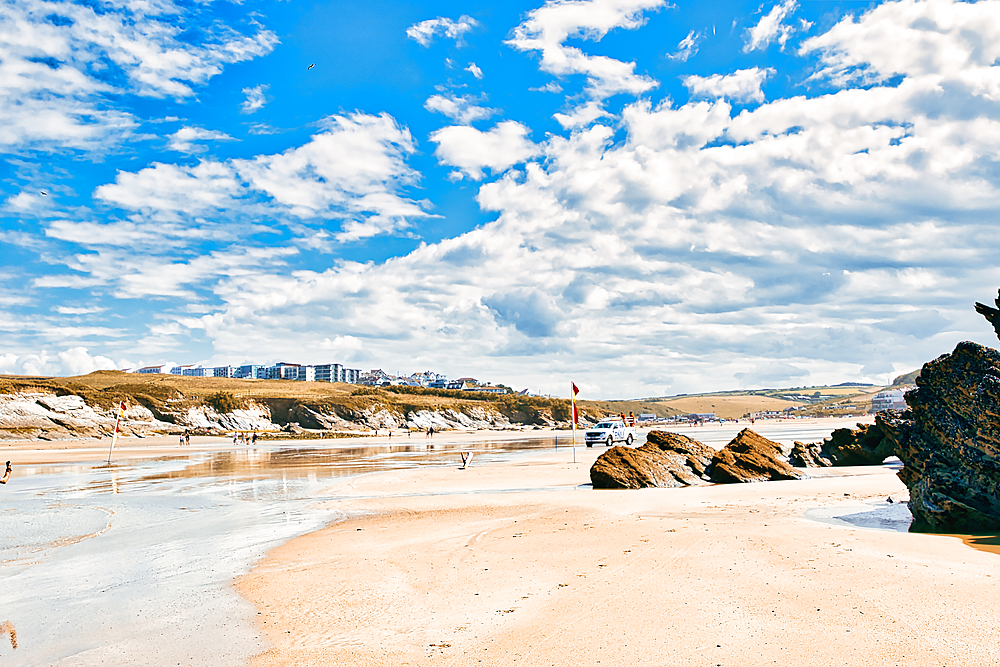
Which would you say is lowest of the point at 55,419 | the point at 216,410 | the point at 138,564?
the point at 138,564

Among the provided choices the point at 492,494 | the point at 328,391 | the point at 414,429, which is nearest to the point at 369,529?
the point at 492,494

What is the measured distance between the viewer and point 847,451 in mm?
26203

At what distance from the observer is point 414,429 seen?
88.1 m

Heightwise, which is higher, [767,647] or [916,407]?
[916,407]

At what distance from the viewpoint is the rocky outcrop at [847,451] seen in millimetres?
Answer: 25173

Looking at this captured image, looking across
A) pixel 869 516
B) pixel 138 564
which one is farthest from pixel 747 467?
pixel 138 564

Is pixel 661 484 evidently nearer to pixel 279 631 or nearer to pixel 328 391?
pixel 279 631

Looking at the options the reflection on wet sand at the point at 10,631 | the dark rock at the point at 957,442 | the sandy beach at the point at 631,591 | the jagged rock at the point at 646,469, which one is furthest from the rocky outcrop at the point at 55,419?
the dark rock at the point at 957,442

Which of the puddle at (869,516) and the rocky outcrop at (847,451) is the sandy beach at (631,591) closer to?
the puddle at (869,516)

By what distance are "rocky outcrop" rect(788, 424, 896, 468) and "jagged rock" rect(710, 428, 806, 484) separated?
343 centimetres

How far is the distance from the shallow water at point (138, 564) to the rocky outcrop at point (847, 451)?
18.7 meters

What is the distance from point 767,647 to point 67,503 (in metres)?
20.2

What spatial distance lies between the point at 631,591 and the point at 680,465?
13383mm

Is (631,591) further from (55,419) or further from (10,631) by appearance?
(55,419)
